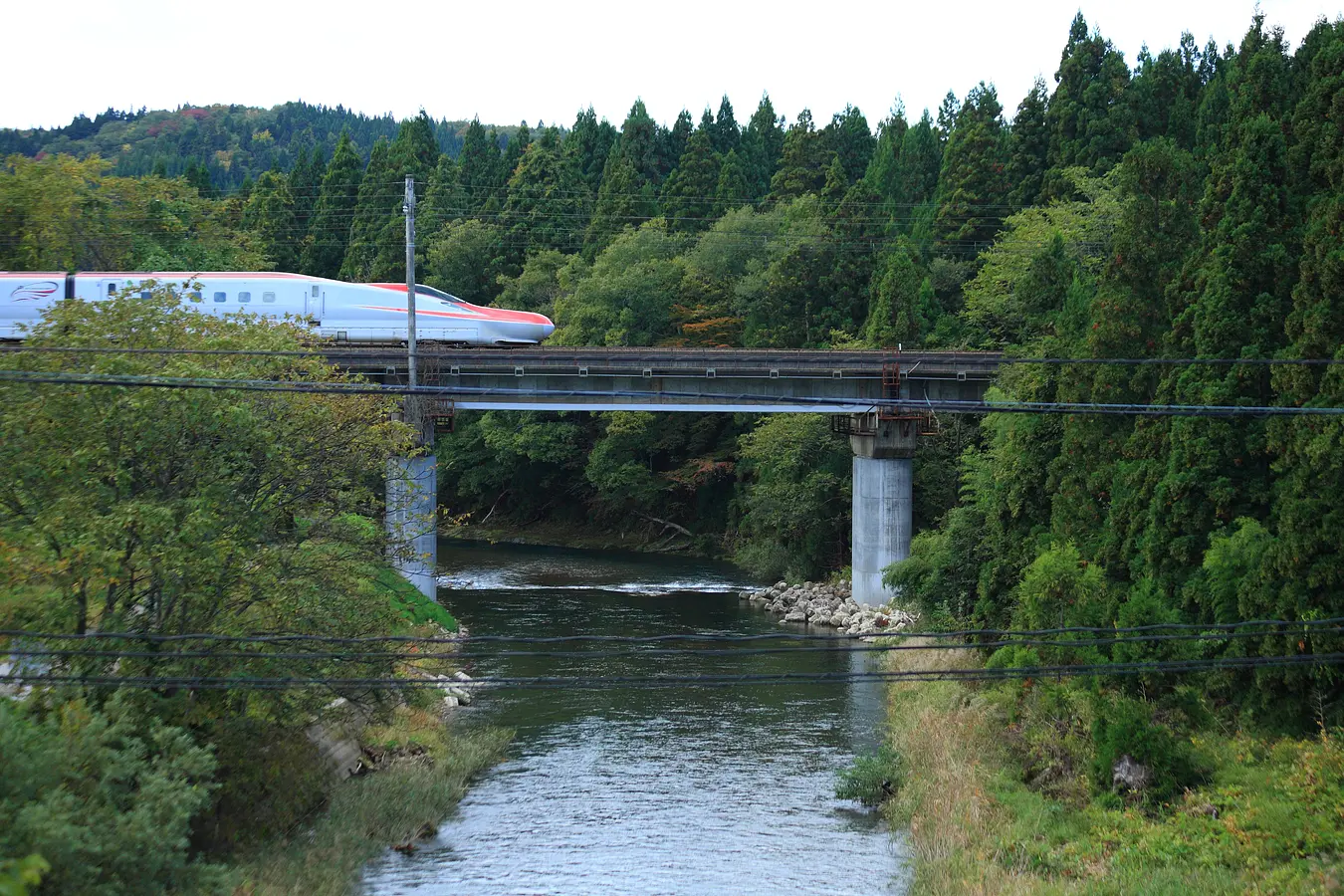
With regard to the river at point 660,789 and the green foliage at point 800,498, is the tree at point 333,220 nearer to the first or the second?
the green foliage at point 800,498

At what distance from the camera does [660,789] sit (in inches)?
938

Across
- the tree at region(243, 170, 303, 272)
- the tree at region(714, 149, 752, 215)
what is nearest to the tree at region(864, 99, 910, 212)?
the tree at region(714, 149, 752, 215)

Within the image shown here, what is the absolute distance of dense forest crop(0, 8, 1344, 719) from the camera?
22516mm

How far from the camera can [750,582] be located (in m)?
51.1

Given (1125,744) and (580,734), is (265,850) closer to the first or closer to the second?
(580,734)

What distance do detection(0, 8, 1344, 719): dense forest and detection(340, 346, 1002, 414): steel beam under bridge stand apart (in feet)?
10.7

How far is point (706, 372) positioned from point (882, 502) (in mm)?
7400

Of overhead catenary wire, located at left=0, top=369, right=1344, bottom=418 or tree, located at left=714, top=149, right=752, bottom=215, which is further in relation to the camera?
tree, located at left=714, top=149, right=752, bottom=215

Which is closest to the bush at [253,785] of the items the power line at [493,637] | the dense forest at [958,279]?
the power line at [493,637]

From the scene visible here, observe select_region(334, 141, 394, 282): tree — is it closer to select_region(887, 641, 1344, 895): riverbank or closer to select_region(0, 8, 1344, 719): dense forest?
select_region(0, 8, 1344, 719): dense forest

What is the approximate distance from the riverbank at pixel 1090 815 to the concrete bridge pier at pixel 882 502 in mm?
18295

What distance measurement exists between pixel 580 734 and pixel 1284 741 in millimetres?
13933

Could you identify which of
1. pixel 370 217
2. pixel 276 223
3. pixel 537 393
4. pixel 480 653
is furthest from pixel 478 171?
pixel 480 653

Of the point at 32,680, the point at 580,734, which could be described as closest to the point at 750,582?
the point at 580,734
